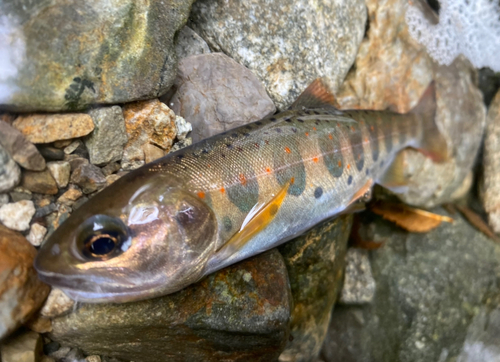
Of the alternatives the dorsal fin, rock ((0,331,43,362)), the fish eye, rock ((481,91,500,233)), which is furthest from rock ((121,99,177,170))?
rock ((481,91,500,233))

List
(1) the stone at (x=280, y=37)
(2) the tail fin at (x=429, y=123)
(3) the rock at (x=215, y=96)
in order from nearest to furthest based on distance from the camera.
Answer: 1. (3) the rock at (x=215, y=96)
2. (1) the stone at (x=280, y=37)
3. (2) the tail fin at (x=429, y=123)

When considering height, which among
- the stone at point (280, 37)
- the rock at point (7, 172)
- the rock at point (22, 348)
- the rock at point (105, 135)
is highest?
the stone at point (280, 37)

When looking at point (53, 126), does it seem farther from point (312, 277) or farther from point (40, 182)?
point (312, 277)

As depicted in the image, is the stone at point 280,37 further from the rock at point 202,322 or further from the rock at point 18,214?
the rock at point 18,214

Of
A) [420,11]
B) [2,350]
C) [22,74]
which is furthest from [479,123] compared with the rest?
[2,350]

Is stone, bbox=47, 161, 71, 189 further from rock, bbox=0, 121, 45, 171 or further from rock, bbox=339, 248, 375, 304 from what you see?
rock, bbox=339, 248, 375, 304

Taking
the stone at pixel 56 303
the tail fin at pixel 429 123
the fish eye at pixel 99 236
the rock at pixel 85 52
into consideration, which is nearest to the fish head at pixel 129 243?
the fish eye at pixel 99 236

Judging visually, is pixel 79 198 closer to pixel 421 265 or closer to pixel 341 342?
pixel 341 342
